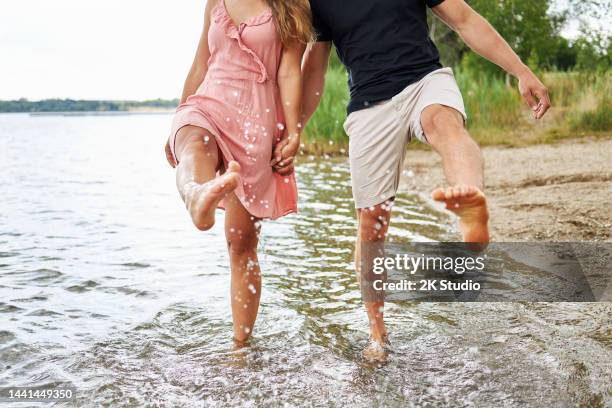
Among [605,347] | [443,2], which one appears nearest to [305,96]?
[443,2]

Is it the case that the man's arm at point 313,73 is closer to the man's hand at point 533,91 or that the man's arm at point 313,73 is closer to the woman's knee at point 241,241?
the woman's knee at point 241,241

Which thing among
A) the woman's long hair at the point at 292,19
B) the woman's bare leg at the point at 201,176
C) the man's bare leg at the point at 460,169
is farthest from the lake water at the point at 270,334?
the woman's long hair at the point at 292,19

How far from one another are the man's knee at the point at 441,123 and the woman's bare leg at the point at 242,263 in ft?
2.86

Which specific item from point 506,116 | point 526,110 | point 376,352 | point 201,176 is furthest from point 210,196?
point 526,110

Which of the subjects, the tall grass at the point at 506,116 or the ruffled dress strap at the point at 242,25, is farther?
the tall grass at the point at 506,116

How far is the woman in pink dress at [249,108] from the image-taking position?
293cm

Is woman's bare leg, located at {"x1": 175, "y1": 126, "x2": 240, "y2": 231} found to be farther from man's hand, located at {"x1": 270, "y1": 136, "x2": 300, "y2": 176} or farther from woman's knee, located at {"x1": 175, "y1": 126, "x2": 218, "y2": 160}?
man's hand, located at {"x1": 270, "y1": 136, "x2": 300, "y2": 176}

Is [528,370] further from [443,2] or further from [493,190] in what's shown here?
[493,190]

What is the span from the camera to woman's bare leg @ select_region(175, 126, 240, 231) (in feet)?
7.77

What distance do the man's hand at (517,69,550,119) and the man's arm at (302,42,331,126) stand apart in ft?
2.96

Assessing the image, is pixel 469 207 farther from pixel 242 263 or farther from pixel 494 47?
pixel 242 263

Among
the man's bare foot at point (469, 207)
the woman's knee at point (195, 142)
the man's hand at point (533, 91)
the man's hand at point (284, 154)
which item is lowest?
the man's bare foot at point (469, 207)

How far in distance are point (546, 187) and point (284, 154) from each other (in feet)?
15.9

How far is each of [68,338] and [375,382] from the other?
5.61 feet
